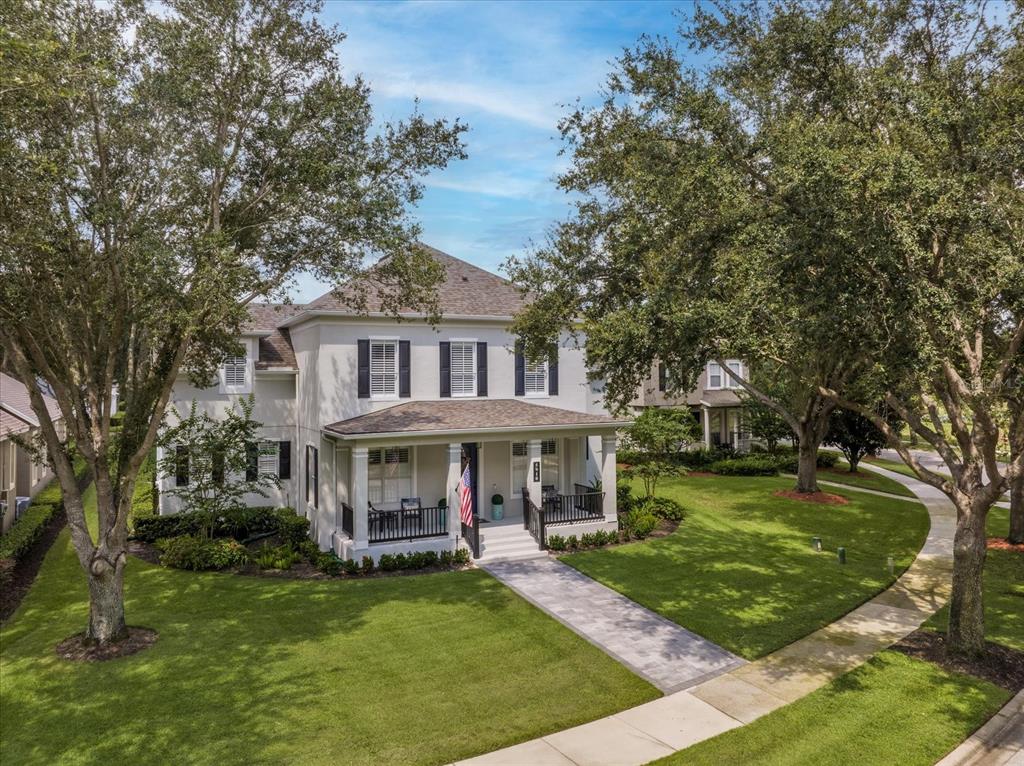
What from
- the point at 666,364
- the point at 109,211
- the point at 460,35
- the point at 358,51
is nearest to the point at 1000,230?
the point at 666,364

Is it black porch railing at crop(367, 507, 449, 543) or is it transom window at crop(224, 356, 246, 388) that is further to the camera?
transom window at crop(224, 356, 246, 388)

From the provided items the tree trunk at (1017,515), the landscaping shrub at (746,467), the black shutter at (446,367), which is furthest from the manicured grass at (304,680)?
the landscaping shrub at (746,467)

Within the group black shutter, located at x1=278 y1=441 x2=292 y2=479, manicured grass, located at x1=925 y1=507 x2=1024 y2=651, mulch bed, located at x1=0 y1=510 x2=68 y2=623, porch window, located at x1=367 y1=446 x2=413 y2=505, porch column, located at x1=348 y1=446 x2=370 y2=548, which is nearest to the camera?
manicured grass, located at x1=925 y1=507 x2=1024 y2=651

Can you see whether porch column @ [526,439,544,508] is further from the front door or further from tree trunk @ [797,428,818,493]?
tree trunk @ [797,428,818,493]

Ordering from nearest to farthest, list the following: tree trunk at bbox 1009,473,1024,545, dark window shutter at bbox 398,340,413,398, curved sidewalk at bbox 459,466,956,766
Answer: curved sidewalk at bbox 459,466,956,766
tree trunk at bbox 1009,473,1024,545
dark window shutter at bbox 398,340,413,398

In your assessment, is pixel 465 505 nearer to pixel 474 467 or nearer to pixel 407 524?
pixel 407 524

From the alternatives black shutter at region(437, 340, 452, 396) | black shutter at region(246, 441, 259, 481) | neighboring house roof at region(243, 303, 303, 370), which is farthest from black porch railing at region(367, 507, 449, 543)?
neighboring house roof at region(243, 303, 303, 370)

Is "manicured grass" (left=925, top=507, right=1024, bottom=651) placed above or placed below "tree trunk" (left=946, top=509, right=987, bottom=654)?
below
